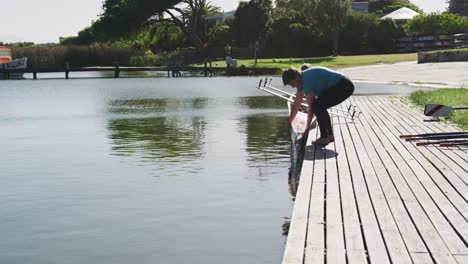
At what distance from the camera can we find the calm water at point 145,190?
27.2 feet

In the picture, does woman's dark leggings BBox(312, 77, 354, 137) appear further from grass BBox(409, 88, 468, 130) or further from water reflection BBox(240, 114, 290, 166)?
grass BBox(409, 88, 468, 130)

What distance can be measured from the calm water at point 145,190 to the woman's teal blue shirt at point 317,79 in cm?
170

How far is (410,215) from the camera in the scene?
7188 millimetres

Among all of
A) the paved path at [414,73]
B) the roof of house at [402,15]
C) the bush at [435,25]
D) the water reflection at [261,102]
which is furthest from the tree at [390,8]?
the water reflection at [261,102]

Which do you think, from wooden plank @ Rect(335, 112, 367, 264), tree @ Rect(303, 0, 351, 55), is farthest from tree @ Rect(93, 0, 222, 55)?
wooden plank @ Rect(335, 112, 367, 264)

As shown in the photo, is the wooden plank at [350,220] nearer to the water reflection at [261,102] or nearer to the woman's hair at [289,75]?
the woman's hair at [289,75]

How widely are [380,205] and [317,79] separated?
14.7 ft

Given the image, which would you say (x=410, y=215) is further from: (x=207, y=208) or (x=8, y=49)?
(x=8, y=49)

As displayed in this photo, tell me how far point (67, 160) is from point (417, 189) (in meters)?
9.16

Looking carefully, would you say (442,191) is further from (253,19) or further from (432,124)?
(253,19)

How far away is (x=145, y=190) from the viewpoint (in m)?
11.9

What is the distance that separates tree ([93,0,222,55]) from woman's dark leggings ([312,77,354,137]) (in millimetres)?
68964

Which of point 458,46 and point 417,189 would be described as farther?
point 458,46

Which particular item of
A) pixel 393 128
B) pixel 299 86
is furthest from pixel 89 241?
pixel 393 128
